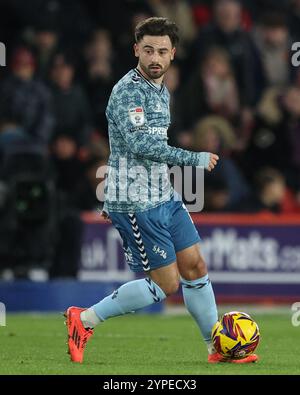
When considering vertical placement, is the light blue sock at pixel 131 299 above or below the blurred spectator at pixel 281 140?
below

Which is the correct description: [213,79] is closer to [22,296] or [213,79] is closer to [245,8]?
[245,8]

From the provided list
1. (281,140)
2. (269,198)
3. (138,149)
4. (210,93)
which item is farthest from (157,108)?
(210,93)

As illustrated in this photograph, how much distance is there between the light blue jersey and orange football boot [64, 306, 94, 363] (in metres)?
0.75

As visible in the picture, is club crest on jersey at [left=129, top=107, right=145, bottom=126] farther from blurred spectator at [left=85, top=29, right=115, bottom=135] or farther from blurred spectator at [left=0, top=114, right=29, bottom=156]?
blurred spectator at [left=85, top=29, right=115, bottom=135]

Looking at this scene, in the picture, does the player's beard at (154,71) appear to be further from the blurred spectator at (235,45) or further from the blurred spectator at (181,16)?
the blurred spectator at (181,16)

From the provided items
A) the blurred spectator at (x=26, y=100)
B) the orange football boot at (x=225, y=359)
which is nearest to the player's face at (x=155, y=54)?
the orange football boot at (x=225, y=359)

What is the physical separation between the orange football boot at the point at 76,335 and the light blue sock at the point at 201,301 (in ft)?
2.34

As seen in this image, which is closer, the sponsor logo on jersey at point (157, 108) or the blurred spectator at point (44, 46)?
the sponsor logo on jersey at point (157, 108)

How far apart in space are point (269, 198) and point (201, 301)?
7.29 metres

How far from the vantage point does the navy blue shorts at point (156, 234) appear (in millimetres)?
9469

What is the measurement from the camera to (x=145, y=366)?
30.6 ft

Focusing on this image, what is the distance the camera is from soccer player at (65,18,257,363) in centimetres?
941
